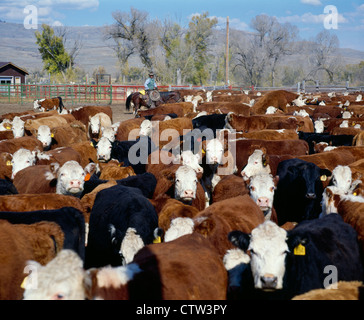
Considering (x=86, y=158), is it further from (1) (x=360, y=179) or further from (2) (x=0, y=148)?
(1) (x=360, y=179)

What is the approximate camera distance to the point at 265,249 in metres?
3.43

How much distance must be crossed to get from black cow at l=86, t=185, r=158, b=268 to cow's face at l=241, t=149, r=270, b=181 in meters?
2.07

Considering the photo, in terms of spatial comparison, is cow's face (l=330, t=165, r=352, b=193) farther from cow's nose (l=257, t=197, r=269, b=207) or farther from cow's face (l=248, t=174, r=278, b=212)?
cow's nose (l=257, t=197, r=269, b=207)

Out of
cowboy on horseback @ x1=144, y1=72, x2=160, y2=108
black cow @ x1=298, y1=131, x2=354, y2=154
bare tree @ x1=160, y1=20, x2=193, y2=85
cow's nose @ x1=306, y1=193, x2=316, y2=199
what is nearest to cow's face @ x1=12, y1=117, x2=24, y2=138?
black cow @ x1=298, y1=131, x2=354, y2=154

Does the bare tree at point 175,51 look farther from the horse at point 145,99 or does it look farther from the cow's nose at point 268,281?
the cow's nose at point 268,281

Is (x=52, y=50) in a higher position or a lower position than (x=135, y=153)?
higher

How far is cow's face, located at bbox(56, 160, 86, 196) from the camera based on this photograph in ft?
19.3

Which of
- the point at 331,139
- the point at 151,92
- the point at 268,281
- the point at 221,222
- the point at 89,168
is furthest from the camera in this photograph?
the point at 151,92

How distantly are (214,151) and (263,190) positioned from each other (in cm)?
200

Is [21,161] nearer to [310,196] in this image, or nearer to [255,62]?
[310,196]

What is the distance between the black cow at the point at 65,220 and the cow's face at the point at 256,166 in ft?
10.4

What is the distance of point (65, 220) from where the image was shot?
4.20 meters

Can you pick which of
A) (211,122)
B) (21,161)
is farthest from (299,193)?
(211,122)
